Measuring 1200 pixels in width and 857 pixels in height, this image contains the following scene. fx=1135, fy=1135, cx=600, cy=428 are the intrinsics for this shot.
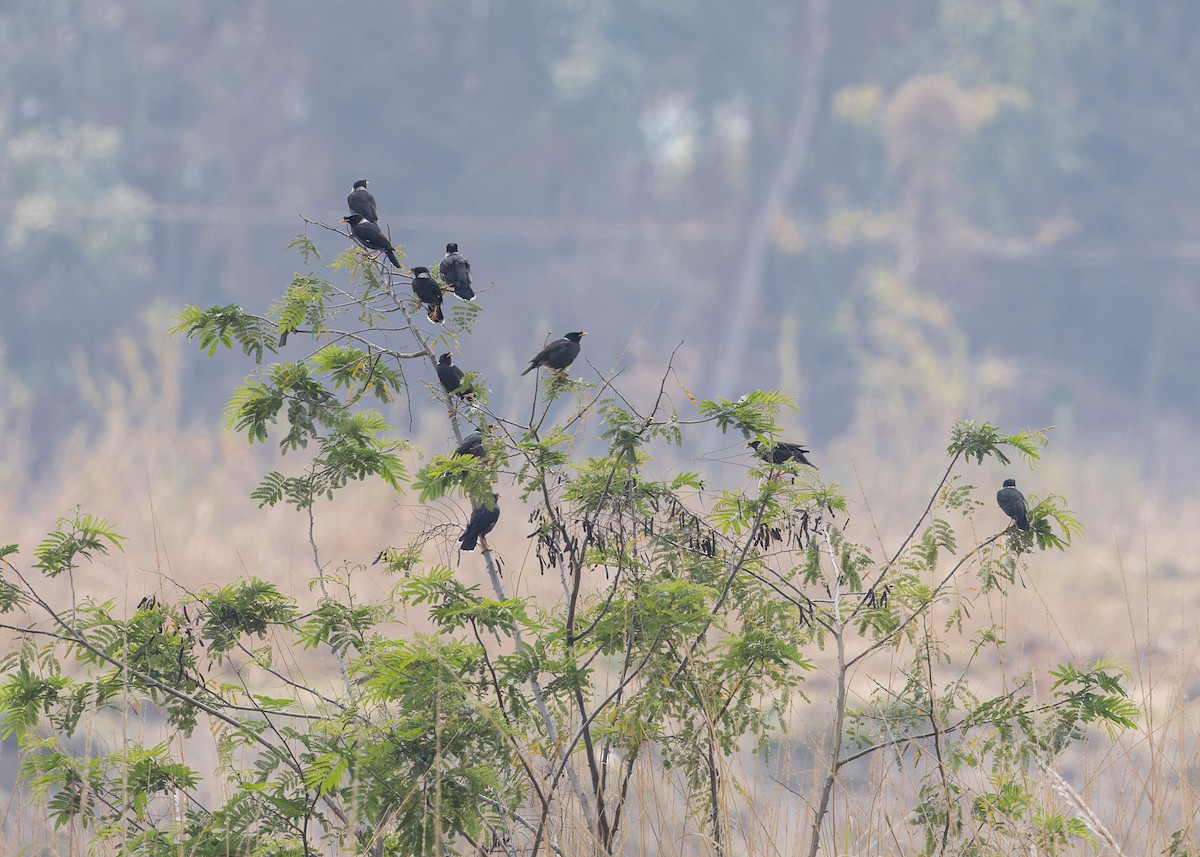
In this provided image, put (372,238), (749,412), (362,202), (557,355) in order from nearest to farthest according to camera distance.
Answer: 1. (749,412)
2. (557,355)
3. (372,238)
4. (362,202)

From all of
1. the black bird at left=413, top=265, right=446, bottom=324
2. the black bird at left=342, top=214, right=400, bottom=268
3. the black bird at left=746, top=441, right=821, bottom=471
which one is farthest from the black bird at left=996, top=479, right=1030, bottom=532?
the black bird at left=342, top=214, right=400, bottom=268

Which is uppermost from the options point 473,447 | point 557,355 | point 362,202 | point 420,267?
point 362,202

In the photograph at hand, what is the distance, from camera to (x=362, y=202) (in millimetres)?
5102

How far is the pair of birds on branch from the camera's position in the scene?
449 cm

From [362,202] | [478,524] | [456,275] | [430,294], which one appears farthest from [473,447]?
[362,202]

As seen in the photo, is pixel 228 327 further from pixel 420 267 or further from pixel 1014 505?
pixel 1014 505

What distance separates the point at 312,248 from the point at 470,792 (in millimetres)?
2467

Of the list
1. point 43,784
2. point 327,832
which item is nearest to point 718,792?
point 327,832

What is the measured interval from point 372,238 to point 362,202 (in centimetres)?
52

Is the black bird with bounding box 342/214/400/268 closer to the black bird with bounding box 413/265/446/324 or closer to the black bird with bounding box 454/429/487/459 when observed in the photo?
the black bird with bounding box 413/265/446/324

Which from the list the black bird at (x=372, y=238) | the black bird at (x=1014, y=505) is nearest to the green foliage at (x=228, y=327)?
the black bird at (x=372, y=238)

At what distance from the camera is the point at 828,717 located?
398 centimetres

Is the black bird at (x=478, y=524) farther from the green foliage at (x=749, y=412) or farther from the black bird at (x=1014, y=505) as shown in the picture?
the black bird at (x=1014, y=505)

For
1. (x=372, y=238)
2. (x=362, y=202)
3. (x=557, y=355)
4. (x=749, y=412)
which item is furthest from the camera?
(x=362, y=202)
